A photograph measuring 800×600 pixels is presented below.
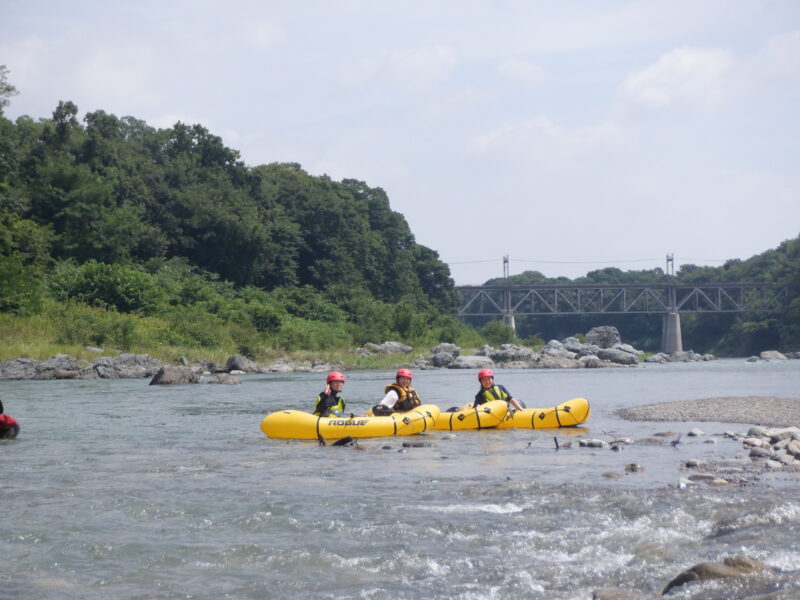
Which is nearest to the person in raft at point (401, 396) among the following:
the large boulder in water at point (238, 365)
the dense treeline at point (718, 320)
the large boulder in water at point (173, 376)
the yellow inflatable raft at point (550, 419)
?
the yellow inflatable raft at point (550, 419)

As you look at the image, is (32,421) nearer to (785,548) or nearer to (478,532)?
(478,532)

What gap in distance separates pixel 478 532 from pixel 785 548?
2598 mm

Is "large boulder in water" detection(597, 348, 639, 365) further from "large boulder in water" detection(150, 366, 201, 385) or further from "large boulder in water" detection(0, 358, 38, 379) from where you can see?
"large boulder in water" detection(0, 358, 38, 379)

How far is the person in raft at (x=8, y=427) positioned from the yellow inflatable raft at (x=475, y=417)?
7.18m

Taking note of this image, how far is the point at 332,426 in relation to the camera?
15.2m

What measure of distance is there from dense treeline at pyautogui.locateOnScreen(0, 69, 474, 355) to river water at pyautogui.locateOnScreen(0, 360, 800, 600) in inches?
1033

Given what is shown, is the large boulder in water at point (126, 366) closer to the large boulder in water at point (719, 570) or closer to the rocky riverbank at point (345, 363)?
the rocky riverbank at point (345, 363)

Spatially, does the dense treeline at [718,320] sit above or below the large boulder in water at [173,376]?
above

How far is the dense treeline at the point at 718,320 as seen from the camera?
99750 millimetres

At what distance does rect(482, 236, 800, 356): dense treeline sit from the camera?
99750 mm

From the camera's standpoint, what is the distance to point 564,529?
8430 millimetres

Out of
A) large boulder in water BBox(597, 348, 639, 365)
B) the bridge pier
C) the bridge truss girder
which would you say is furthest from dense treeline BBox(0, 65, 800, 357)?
the bridge pier

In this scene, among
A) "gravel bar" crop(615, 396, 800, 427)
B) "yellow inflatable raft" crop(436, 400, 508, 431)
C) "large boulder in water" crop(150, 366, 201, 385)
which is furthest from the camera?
"large boulder in water" crop(150, 366, 201, 385)

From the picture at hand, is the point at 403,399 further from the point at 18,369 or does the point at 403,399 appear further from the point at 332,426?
the point at 18,369
